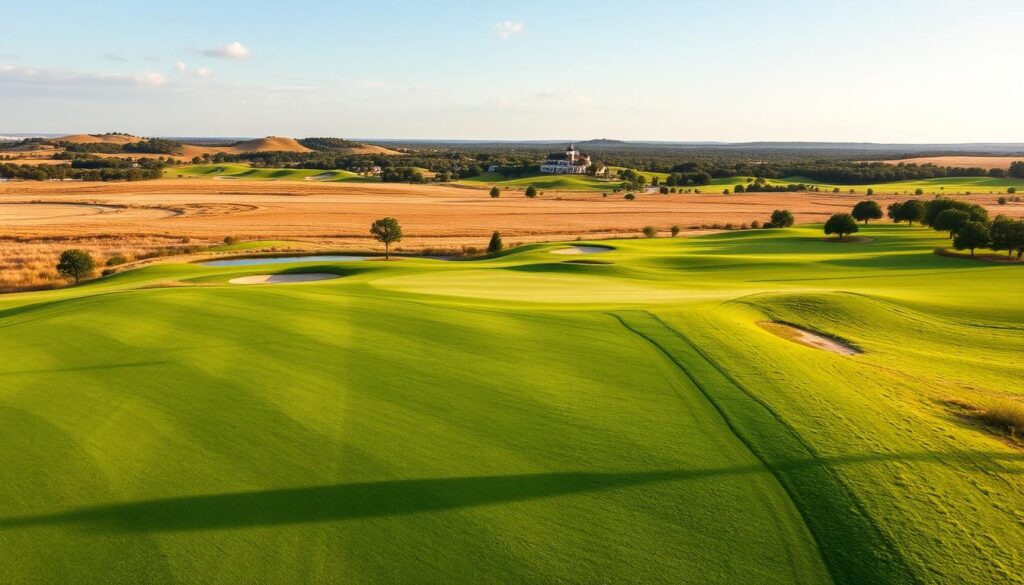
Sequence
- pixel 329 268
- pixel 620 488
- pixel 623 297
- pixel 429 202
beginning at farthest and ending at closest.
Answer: pixel 429 202
pixel 329 268
pixel 623 297
pixel 620 488

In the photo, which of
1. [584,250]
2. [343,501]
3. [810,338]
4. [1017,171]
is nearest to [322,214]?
[584,250]

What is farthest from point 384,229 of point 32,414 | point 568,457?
point 568,457

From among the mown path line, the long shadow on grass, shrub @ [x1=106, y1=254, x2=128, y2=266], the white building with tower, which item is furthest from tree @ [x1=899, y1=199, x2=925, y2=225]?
the white building with tower

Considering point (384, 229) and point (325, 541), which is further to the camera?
point (384, 229)

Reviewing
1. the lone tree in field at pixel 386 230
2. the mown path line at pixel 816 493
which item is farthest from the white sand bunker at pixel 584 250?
the mown path line at pixel 816 493

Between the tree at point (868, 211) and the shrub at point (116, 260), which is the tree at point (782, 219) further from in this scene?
the shrub at point (116, 260)

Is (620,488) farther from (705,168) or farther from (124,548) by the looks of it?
(705,168)
